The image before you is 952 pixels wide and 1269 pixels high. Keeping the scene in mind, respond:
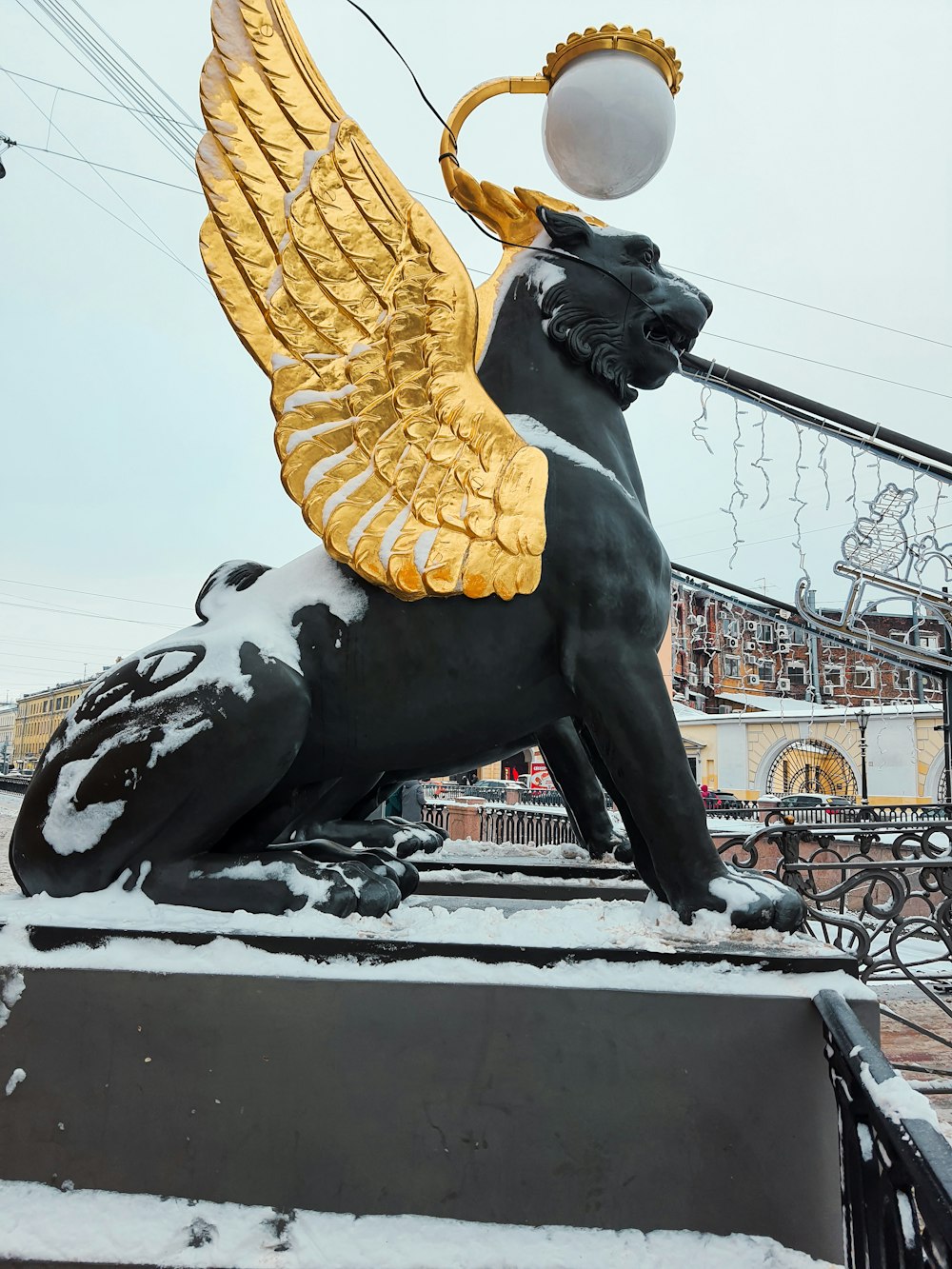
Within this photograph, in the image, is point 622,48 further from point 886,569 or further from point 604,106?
point 886,569

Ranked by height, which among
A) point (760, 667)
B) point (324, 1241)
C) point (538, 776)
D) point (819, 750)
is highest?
point (760, 667)

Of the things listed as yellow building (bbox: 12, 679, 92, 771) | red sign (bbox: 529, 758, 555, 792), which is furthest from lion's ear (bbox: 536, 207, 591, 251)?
yellow building (bbox: 12, 679, 92, 771)

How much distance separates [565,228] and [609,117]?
12.5 inches

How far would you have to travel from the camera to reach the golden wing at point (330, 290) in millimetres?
1987

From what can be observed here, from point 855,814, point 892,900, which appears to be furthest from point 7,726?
point 892,900

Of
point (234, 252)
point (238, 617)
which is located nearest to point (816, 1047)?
point (238, 617)

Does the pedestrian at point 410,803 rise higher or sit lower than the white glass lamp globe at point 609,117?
lower

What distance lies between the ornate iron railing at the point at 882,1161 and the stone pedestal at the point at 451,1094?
0.12m

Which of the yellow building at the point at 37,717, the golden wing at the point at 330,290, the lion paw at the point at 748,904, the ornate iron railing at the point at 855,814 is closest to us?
the lion paw at the point at 748,904

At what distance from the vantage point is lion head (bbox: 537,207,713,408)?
214 centimetres

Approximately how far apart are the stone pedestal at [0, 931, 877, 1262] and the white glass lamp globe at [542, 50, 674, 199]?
6.35ft

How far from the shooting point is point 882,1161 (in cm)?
110

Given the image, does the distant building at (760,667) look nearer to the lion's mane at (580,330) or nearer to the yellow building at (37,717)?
the lion's mane at (580,330)

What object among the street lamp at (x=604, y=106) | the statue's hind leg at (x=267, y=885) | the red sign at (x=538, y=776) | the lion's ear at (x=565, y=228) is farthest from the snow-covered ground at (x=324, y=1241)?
the red sign at (x=538, y=776)
